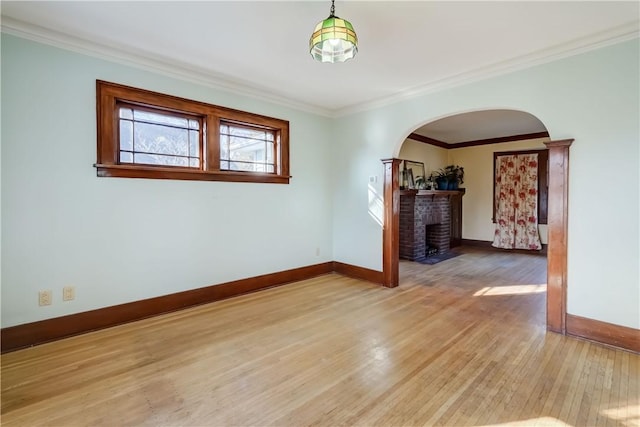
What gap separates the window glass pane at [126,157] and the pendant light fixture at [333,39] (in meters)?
2.05

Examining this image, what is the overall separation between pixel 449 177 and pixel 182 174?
595 centimetres

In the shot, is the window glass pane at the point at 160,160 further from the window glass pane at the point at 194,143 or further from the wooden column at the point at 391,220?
the wooden column at the point at 391,220

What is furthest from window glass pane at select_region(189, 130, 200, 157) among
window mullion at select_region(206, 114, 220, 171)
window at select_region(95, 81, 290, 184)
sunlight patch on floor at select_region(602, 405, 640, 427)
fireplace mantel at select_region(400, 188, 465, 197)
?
sunlight patch on floor at select_region(602, 405, 640, 427)

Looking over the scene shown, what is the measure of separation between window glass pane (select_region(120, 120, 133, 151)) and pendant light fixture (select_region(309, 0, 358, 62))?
6.57ft

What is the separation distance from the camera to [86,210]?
2682 mm

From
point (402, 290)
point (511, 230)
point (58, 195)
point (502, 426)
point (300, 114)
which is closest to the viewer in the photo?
point (502, 426)

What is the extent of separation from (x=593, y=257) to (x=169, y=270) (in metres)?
3.93

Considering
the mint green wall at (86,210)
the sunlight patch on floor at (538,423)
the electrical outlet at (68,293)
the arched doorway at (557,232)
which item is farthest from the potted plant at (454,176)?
the electrical outlet at (68,293)

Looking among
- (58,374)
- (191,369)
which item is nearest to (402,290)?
(191,369)

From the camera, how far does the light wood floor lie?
Result: 1686mm

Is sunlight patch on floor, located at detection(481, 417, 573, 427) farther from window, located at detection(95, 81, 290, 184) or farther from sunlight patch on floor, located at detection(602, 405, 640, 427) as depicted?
window, located at detection(95, 81, 290, 184)

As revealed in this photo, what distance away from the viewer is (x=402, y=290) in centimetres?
394

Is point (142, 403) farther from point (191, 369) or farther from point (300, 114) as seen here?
point (300, 114)

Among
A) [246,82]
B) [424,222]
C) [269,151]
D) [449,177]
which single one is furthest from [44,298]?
[449,177]
